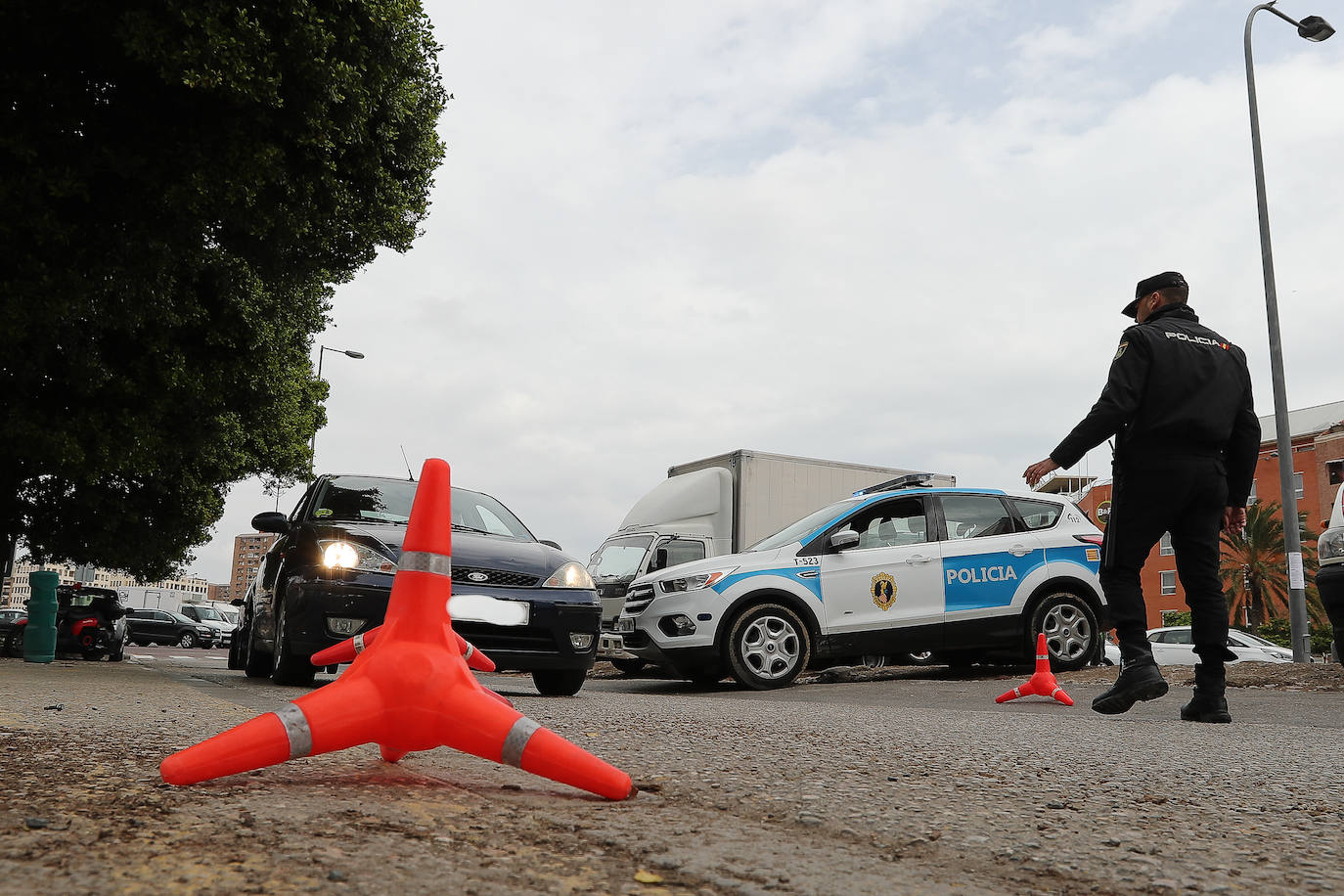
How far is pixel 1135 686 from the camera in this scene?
5074mm

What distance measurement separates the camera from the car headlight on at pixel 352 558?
6.97 m

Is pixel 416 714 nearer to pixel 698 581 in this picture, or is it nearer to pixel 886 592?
pixel 698 581

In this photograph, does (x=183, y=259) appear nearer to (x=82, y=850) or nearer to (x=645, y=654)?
(x=645, y=654)

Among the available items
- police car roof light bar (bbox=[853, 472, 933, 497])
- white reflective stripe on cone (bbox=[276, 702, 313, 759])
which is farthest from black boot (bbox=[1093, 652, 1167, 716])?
police car roof light bar (bbox=[853, 472, 933, 497])

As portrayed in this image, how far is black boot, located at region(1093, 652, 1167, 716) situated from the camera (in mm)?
5047

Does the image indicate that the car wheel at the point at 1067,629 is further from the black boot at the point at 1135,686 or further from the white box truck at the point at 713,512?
the black boot at the point at 1135,686

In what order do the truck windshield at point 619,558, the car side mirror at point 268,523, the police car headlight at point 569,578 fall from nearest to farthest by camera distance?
the police car headlight at point 569,578
the car side mirror at point 268,523
the truck windshield at point 619,558

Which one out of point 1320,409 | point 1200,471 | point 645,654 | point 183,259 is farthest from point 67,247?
point 1320,409

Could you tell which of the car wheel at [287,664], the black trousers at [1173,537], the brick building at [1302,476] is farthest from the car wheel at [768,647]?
the brick building at [1302,476]

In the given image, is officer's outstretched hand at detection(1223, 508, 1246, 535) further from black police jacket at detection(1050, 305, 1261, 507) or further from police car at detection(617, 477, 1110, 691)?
police car at detection(617, 477, 1110, 691)

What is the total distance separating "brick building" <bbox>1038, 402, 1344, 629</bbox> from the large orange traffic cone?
5137 centimetres

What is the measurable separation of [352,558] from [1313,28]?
1901cm

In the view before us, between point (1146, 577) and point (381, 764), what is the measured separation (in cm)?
6954

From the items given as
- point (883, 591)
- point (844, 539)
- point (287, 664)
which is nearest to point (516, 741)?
point (287, 664)
